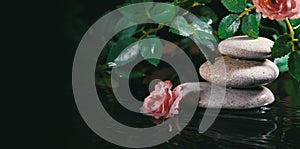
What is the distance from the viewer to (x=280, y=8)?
88 cm

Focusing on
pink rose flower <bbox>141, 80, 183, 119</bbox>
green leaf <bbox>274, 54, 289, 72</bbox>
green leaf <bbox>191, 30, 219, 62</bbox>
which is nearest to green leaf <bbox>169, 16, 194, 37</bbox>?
green leaf <bbox>191, 30, 219, 62</bbox>

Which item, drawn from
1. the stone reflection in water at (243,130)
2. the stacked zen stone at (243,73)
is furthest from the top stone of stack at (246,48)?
the stone reflection in water at (243,130)

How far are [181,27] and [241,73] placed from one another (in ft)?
0.45

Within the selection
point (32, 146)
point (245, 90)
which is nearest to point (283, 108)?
point (245, 90)

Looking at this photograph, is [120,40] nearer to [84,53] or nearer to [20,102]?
[84,53]

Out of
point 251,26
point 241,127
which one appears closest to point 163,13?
point 251,26

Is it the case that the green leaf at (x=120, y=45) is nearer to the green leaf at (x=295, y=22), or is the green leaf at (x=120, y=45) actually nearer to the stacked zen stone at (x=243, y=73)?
the stacked zen stone at (x=243, y=73)

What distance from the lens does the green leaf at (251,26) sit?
3.14ft

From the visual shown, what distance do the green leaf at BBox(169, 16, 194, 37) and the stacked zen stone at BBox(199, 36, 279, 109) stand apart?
→ 7 cm

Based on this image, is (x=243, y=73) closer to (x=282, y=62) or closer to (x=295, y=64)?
(x=295, y=64)

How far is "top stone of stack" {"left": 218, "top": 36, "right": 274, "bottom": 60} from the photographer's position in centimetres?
94

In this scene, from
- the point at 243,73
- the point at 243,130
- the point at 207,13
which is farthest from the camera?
the point at 207,13

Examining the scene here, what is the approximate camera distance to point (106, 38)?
1051 mm

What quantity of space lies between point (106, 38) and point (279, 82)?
0.40 m
